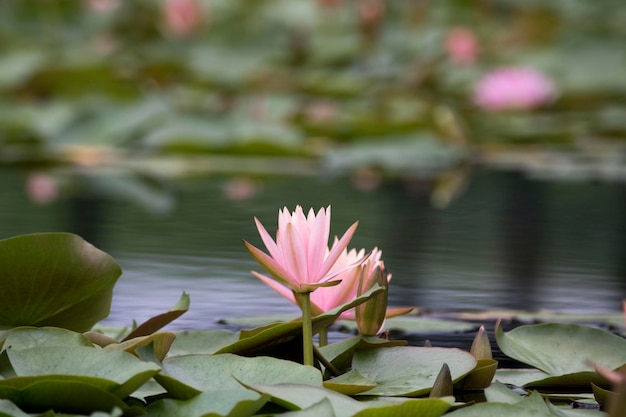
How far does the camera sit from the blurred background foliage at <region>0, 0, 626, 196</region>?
4004 mm

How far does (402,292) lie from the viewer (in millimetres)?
1817

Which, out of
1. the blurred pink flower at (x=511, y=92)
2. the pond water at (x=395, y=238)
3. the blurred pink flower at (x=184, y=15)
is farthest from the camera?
the blurred pink flower at (x=184, y=15)

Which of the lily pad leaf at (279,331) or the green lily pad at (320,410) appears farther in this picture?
the lily pad leaf at (279,331)

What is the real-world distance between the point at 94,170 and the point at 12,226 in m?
1.36

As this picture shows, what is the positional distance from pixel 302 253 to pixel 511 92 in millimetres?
4041

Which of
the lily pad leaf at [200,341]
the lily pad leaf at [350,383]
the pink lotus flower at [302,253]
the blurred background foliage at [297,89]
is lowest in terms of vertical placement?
the lily pad leaf at [200,341]

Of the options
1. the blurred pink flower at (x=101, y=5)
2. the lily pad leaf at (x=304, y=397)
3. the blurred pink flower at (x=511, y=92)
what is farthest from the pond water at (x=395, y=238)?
the blurred pink flower at (x=101, y=5)

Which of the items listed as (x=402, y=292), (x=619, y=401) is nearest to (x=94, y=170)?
(x=402, y=292)

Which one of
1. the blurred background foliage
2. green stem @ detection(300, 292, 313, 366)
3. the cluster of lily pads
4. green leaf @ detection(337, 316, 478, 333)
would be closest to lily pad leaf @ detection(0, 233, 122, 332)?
the cluster of lily pads

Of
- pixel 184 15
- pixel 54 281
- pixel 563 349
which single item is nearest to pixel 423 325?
pixel 563 349

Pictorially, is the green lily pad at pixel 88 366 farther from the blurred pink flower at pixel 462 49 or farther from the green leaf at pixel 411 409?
the blurred pink flower at pixel 462 49

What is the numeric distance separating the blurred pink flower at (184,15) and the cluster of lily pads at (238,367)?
4677mm

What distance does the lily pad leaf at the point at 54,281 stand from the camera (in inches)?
43.3

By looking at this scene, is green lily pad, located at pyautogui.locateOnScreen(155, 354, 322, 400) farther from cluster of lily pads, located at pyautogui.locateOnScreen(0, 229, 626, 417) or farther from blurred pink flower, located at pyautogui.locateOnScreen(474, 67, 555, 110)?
blurred pink flower, located at pyautogui.locateOnScreen(474, 67, 555, 110)
